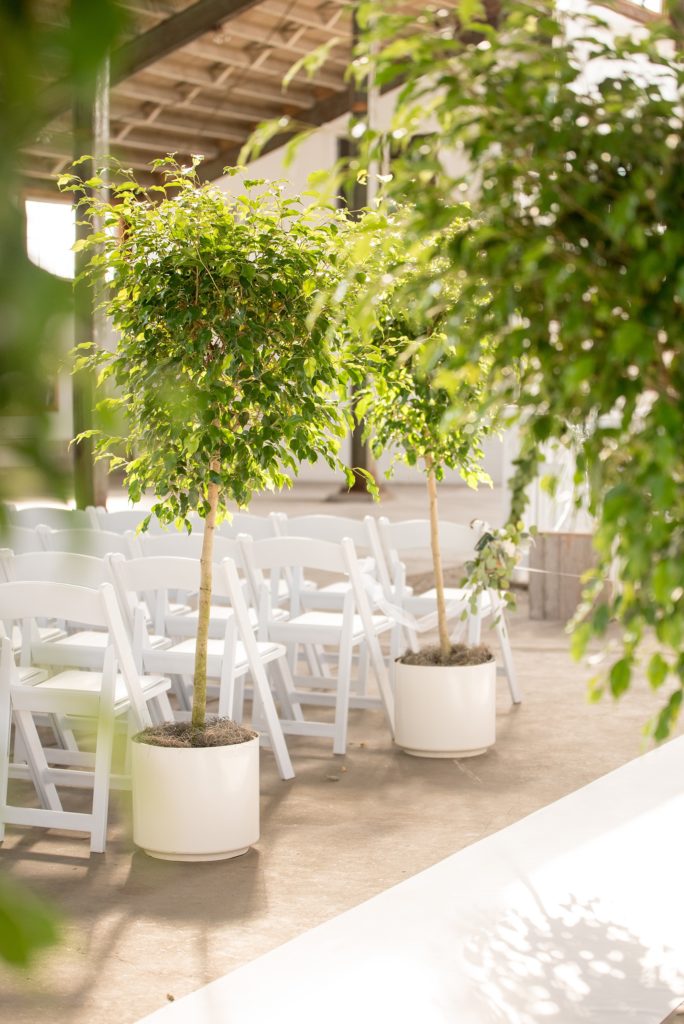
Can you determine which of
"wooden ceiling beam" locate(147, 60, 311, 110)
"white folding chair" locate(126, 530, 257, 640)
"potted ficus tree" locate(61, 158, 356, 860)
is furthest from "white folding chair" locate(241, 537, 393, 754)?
"wooden ceiling beam" locate(147, 60, 311, 110)

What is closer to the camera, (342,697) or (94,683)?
(94,683)

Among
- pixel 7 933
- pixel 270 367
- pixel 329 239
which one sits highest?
pixel 329 239

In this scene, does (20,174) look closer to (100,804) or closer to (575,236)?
(575,236)

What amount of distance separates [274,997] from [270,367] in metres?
1.70

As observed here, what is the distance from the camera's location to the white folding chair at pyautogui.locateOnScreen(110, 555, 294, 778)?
13.8 ft

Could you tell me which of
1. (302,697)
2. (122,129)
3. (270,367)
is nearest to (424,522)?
(302,697)

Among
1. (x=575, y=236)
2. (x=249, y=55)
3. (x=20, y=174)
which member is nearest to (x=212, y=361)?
(x=575, y=236)

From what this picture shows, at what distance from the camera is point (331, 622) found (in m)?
5.18

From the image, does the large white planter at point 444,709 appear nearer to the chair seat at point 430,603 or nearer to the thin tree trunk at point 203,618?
the chair seat at point 430,603

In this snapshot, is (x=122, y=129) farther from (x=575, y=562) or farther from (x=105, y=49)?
(x=105, y=49)

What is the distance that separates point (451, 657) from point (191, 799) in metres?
1.58

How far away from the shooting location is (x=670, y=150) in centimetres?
157

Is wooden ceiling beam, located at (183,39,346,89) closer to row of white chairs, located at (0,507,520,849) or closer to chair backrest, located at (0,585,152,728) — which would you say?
row of white chairs, located at (0,507,520,849)

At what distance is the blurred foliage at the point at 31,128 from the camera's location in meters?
0.36
